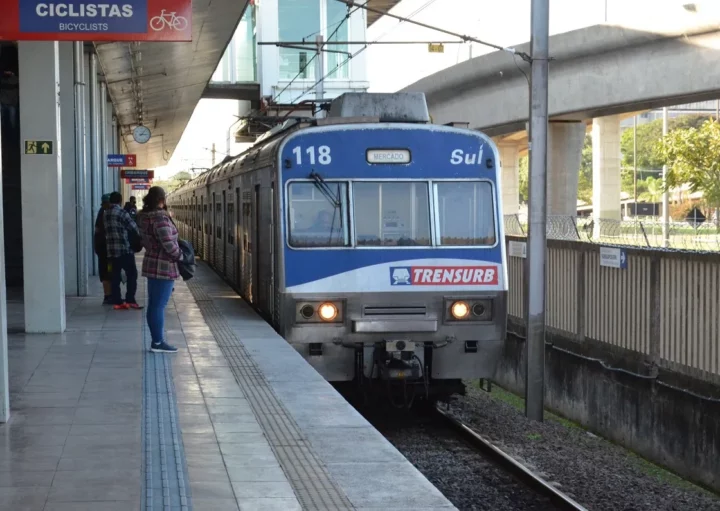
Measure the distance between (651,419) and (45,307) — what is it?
273 inches

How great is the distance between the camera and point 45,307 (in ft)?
41.4

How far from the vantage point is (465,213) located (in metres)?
11.0

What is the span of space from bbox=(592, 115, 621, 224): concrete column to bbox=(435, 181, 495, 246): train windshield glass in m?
29.9

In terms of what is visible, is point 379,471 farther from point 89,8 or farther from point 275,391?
point 89,8

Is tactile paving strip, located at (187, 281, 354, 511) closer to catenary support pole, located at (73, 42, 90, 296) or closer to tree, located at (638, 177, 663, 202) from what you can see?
catenary support pole, located at (73, 42, 90, 296)

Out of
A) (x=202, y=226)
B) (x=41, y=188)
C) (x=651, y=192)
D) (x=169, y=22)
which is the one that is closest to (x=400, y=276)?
(x=169, y=22)

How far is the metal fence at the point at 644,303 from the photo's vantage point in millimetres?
10680

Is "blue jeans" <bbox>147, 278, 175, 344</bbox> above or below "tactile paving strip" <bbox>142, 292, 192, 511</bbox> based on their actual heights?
above

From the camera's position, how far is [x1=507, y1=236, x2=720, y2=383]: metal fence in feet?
35.0

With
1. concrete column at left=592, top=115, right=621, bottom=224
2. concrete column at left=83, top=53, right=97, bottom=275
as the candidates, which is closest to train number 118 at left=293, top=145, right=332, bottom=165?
concrete column at left=83, top=53, right=97, bottom=275

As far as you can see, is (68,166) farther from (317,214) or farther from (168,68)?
(168,68)

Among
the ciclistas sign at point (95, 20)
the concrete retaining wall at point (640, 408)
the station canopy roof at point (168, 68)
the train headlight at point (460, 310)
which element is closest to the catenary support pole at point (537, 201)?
the concrete retaining wall at point (640, 408)

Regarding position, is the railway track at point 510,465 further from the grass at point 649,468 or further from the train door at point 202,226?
the train door at point 202,226

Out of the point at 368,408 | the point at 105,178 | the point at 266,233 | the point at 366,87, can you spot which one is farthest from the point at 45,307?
the point at 366,87
